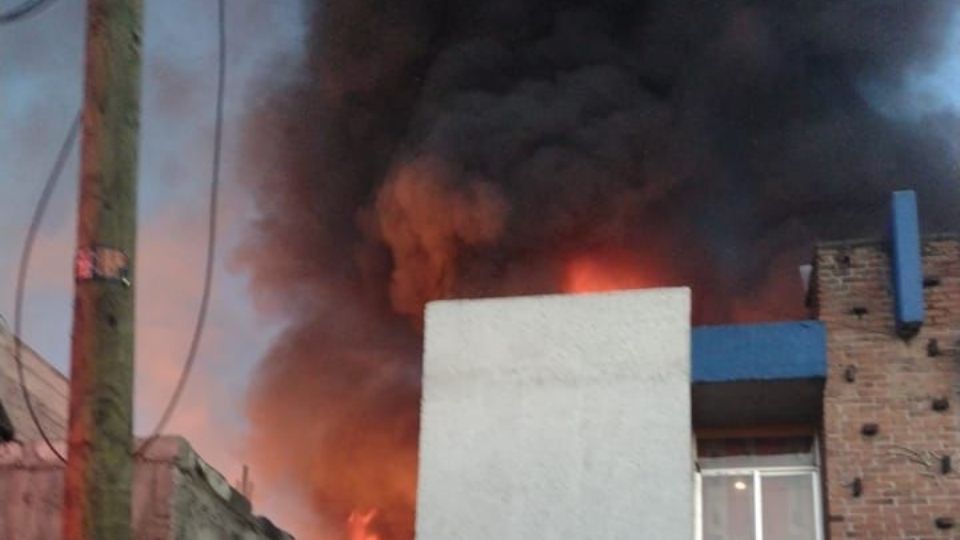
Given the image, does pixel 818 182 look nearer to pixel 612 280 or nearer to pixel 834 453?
pixel 612 280

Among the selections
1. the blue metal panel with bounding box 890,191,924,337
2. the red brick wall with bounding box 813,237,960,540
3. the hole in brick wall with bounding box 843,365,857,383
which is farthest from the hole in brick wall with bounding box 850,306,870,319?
the hole in brick wall with bounding box 843,365,857,383

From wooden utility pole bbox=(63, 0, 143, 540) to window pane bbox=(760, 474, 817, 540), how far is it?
6106 millimetres

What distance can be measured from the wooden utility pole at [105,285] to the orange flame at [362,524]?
16874mm

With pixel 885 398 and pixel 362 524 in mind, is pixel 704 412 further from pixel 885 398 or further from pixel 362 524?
pixel 362 524

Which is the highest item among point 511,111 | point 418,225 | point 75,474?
point 511,111

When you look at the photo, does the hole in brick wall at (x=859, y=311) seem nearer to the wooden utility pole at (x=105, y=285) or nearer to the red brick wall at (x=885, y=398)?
the red brick wall at (x=885, y=398)

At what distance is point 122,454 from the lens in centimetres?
651

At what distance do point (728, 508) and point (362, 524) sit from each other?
1263 centimetres

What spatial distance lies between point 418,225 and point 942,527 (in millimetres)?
13636

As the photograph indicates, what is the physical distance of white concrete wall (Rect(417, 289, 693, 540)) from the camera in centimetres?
1143

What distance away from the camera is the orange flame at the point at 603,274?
20.6 m

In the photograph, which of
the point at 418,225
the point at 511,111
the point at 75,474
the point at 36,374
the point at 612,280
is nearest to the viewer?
the point at 75,474

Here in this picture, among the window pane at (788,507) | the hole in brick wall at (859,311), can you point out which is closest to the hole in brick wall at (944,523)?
the window pane at (788,507)

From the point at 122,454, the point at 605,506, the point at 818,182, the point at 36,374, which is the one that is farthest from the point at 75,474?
the point at 818,182
